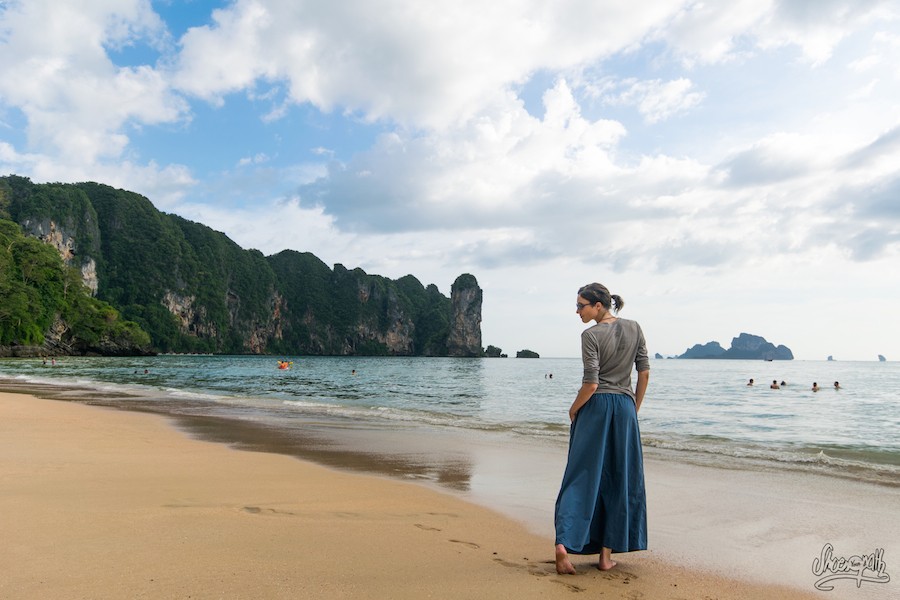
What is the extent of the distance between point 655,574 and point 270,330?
200 metres

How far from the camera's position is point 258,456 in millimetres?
8352

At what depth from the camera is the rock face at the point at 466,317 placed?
567 ft

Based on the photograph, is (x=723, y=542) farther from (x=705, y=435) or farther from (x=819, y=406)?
(x=819, y=406)

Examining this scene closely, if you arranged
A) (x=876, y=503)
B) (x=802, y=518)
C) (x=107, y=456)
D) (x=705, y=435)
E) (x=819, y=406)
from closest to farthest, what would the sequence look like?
1. (x=802, y=518)
2. (x=876, y=503)
3. (x=107, y=456)
4. (x=705, y=435)
5. (x=819, y=406)

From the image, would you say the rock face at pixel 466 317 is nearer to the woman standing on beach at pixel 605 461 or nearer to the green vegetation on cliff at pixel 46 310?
the green vegetation on cliff at pixel 46 310

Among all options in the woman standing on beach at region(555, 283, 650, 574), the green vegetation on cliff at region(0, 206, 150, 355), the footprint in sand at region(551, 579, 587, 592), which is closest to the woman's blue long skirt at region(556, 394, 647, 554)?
the woman standing on beach at region(555, 283, 650, 574)

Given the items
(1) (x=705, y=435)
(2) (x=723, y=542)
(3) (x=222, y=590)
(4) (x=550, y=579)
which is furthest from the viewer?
(1) (x=705, y=435)

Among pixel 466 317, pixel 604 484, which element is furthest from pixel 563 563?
pixel 466 317

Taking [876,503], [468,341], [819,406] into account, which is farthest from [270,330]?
[876,503]

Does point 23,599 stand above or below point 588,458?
below

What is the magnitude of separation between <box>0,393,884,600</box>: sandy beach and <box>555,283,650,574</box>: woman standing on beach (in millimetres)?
238

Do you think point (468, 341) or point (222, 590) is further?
point (468, 341)
